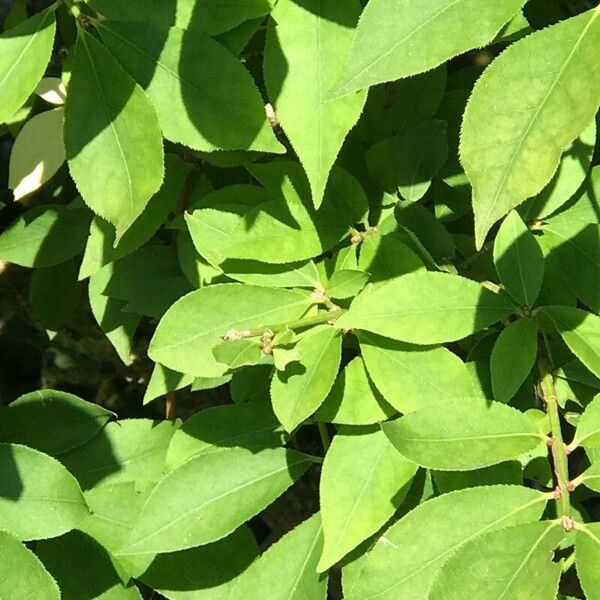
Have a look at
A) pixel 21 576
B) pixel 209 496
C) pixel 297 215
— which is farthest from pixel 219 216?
pixel 21 576

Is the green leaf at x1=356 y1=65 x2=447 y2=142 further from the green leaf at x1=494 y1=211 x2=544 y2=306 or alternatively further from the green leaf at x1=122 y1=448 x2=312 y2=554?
the green leaf at x1=122 y1=448 x2=312 y2=554

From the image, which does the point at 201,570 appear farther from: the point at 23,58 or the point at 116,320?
the point at 23,58

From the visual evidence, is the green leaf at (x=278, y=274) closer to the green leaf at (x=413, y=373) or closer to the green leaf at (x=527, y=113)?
the green leaf at (x=413, y=373)

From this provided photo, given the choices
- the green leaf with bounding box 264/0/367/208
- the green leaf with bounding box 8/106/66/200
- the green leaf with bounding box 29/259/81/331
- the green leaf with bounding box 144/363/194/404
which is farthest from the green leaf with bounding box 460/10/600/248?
the green leaf with bounding box 29/259/81/331

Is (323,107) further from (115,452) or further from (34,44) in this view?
(115,452)

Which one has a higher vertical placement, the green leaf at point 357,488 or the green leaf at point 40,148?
the green leaf at point 40,148

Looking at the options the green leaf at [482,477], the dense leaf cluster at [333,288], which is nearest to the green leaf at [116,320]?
the dense leaf cluster at [333,288]

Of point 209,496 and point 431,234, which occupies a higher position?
point 431,234
